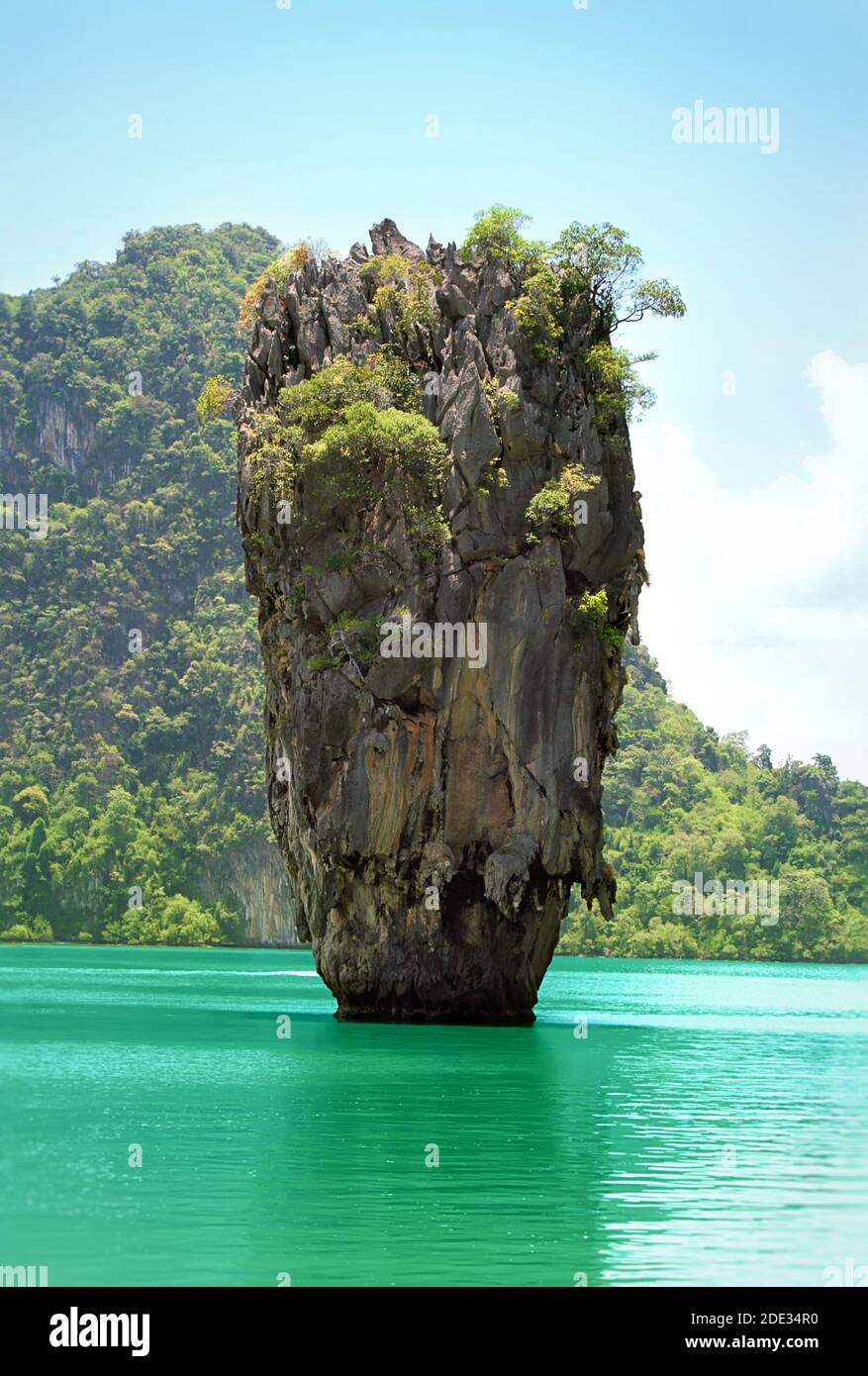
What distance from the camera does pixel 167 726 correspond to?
122m

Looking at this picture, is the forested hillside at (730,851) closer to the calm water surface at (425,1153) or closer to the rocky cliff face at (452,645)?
the calm water surface at (425,1153)

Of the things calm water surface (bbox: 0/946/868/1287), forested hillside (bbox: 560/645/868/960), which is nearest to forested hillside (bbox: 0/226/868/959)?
forested hillside (bbox: 560/645/868/960)

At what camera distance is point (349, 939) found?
3403cm

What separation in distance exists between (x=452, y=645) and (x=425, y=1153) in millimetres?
15303

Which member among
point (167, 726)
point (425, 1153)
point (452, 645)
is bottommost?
point (425, 1153)

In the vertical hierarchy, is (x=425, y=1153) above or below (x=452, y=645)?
below

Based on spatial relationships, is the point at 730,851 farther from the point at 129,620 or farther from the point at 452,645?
the point at 452,645

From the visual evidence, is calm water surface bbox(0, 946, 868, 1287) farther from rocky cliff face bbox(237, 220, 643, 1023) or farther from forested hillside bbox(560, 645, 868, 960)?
forested hillside bbox(560, 645, 868, 960)

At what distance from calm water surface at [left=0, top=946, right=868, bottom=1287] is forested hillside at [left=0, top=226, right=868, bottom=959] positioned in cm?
7170

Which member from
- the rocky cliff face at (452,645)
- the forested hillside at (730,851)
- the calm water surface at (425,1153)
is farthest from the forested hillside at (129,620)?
the calm water surface at (425,1153)

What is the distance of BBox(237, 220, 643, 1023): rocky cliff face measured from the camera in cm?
3262

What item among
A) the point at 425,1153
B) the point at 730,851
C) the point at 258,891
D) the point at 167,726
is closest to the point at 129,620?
the point at 167,726
